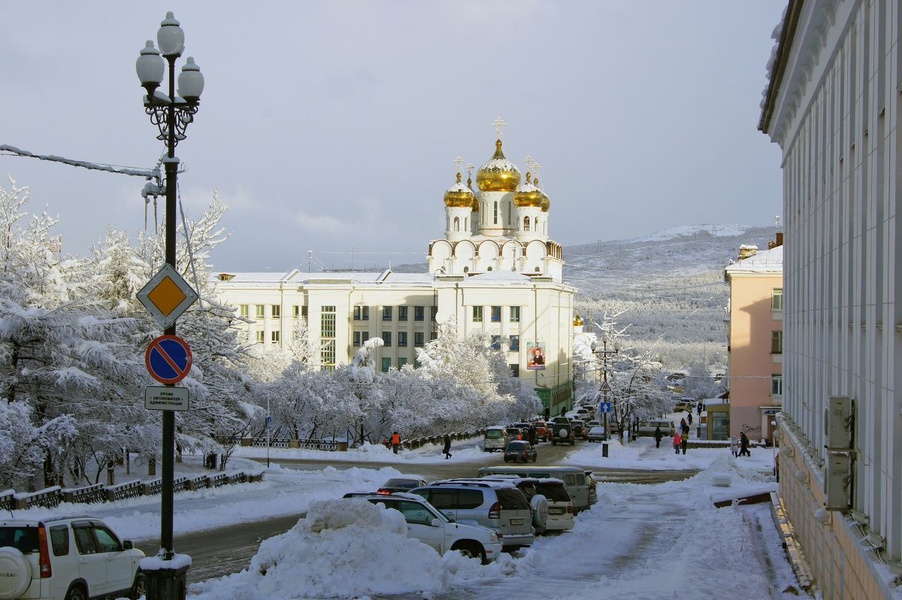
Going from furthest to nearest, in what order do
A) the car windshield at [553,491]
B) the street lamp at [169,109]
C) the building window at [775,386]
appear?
the building window at [775,386] < the car windshield at [553,491] < the street lamp at [169,109]

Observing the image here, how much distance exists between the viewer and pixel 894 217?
33.1ft

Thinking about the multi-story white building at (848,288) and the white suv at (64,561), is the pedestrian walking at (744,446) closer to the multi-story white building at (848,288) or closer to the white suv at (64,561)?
the multi-story white building at (848,288)

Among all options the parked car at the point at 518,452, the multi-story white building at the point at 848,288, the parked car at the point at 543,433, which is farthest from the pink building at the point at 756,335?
the multi-story white building at the point at 848,288

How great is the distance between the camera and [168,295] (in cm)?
1331

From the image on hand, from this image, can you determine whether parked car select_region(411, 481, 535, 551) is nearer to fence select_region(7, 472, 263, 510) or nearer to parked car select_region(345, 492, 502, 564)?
parked car select_region(345, 492, 502, 564)

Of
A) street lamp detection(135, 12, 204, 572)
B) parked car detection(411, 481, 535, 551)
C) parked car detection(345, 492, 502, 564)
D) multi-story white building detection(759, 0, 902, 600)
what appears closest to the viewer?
multi-story white building detection(759, 0, 902, 600)

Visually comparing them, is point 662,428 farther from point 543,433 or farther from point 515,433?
point 515,433

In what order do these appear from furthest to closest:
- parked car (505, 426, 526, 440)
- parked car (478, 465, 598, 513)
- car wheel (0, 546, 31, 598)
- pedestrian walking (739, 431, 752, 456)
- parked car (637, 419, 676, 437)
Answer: parked car (637, 419, 676, 437), parked car (505, 426, 526, 440), pedestrian walking (739, 431, 752, 456), parked car (478, 465, 598, 513), car wheel (0, 546, 31, 598)

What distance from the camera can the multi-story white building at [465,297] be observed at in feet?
324

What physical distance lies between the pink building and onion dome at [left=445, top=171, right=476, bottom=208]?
5660 cm

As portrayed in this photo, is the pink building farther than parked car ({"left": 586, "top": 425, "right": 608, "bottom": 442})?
No

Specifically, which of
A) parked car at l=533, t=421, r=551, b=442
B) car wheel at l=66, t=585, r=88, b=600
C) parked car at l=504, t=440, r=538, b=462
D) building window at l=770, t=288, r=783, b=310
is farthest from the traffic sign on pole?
parked car at l=533, t=421, r=551, b=442

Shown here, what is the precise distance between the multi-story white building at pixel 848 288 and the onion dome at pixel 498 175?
93.8 metres

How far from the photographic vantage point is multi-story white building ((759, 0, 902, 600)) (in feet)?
34.5
